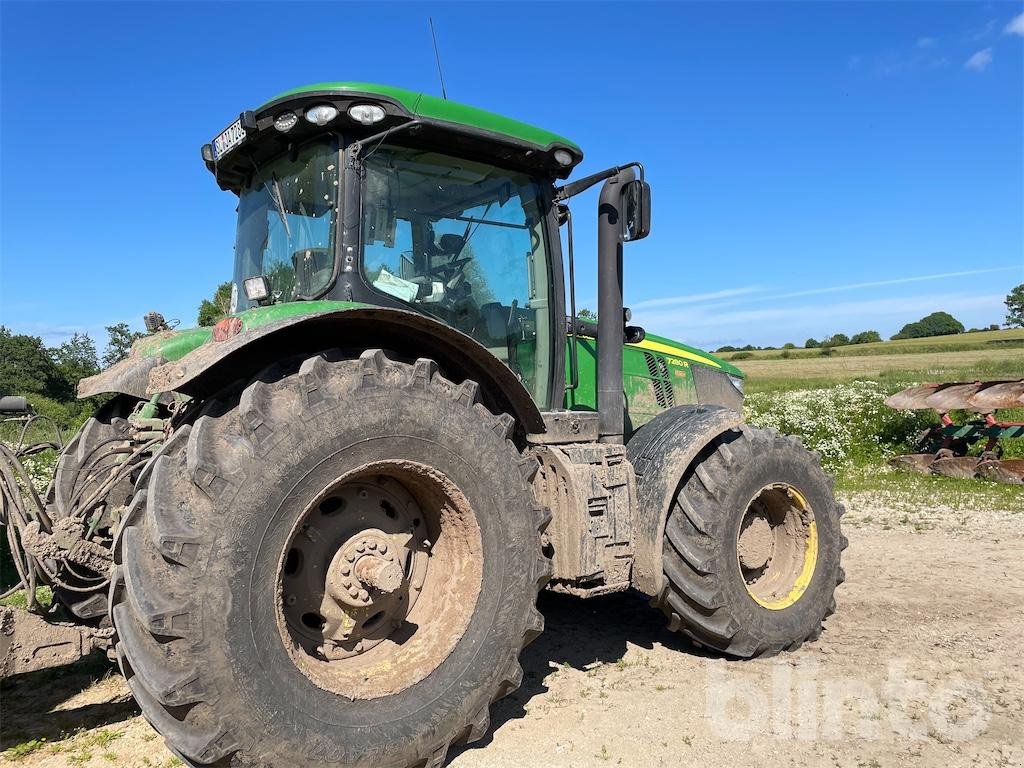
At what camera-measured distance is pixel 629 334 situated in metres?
4.73

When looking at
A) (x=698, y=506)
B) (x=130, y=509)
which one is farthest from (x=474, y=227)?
(x=130, y=509)

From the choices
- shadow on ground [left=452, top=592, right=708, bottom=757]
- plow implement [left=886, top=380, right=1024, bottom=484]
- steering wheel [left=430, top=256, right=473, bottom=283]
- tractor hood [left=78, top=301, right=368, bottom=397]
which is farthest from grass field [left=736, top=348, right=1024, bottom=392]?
tractor hood [left=78, top=301, right=368, bottom=397]

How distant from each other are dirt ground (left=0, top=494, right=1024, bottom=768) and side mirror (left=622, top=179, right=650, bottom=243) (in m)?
2.35

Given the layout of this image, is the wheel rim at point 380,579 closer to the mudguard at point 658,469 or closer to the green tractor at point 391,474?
the green tractor at point 391,474

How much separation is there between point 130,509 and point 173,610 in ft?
1.35

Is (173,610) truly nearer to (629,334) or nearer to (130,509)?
(130,509)

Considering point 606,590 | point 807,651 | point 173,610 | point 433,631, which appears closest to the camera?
point 173,610

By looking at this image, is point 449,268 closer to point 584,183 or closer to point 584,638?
point 584,183

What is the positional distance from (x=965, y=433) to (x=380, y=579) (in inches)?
438

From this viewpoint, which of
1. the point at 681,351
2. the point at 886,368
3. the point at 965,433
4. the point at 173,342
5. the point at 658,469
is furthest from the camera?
the point at 886,368

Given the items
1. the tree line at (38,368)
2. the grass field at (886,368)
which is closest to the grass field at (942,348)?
the grass field at (886,368)

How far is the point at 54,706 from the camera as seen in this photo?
385 cm

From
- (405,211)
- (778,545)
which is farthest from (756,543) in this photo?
(405,211)

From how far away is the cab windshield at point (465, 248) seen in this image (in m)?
3.64
